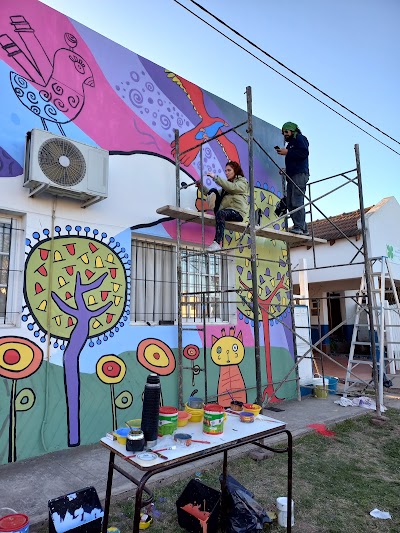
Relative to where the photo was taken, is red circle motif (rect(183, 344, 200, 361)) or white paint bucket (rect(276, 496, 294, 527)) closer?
white paint bucket (rect(276, 496, 294, 527))

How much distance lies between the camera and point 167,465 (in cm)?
206

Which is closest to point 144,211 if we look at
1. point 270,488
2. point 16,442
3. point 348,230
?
point 16,442

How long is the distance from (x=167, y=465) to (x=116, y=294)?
3070mm

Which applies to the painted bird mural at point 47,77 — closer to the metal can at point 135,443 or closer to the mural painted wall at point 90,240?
the mural painted wall at point 90,240

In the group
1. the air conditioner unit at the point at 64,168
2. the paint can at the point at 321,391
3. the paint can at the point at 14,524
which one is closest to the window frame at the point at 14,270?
the air conditioner unit at the point at 64,168

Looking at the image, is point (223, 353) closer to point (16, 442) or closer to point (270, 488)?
point (270, 488)

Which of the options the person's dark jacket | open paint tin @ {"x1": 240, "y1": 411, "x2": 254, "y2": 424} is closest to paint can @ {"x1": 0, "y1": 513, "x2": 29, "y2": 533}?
open paint tin @ {"x1": 240, "y1": 411, "x2": 254, "y2": 424}

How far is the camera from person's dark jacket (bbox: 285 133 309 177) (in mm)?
6504

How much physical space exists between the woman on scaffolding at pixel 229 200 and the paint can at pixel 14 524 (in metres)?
3.79

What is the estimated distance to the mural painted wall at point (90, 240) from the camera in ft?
13.6

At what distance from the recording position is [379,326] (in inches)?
273

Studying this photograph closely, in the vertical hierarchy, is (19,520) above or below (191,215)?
below

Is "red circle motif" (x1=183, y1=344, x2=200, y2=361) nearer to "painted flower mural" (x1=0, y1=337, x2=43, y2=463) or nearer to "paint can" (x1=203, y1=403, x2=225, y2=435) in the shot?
"painted flower mural" (x1=0, y1=337, x2=43, y2=463)

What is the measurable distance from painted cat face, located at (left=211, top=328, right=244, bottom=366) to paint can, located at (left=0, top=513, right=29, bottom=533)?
3.67 m
